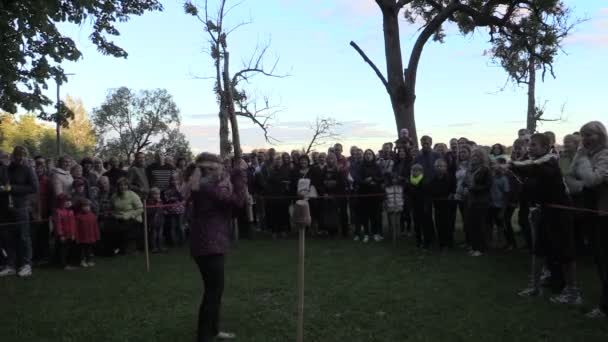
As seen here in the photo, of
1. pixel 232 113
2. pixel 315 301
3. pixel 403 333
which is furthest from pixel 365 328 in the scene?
pixel 232 113

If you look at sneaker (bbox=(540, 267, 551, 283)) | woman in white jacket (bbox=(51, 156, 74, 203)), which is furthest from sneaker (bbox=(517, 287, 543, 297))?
woman in white jacket (bbox=(51, 156, 74, 203))

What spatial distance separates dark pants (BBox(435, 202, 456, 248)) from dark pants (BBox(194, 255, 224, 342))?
21.5 ft

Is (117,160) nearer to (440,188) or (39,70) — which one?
(39,70)

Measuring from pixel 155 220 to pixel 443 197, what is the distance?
20.1 ft

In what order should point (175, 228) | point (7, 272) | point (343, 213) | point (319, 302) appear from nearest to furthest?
point (319, 302) → point (7, 272) → point (175, 228) → point (343, 213)

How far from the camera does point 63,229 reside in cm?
1034

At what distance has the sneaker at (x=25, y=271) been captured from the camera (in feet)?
31.5

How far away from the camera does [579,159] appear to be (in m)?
6.54

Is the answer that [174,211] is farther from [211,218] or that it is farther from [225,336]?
[211,218]

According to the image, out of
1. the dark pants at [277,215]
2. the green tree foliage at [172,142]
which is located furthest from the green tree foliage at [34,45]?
the green tree foliage at [172,142]

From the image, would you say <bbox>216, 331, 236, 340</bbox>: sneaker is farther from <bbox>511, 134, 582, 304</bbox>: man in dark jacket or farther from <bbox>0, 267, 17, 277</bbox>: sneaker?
<bbox>0, 267, 17, 277</bbox>: sneaker

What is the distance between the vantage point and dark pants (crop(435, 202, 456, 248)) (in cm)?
1097

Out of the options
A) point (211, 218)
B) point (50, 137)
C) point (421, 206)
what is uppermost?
point (50, 137)

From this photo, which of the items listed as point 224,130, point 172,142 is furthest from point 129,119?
point 224,130
